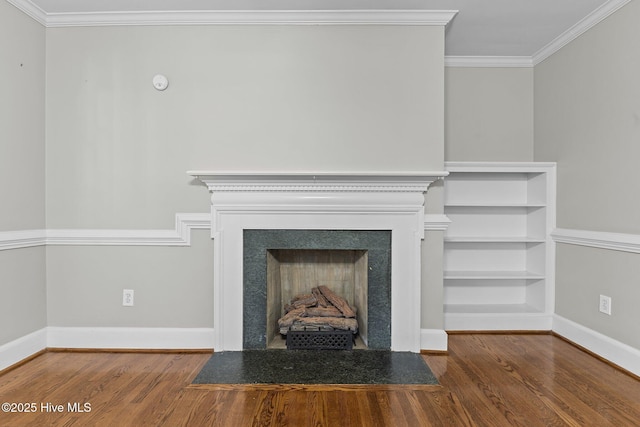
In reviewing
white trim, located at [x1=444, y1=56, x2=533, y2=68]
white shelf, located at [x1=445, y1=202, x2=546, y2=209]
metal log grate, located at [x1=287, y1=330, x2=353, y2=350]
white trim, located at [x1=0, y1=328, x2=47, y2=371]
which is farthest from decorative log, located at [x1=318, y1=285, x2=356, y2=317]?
white trim, located at [x1=444, y1=56, x2=533, y2=68]

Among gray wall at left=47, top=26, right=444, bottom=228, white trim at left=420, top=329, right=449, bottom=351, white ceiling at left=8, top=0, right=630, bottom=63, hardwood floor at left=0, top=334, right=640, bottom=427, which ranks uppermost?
white ceiling at left=8, top=0, right=630, bottom=63

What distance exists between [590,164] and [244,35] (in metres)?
2.56

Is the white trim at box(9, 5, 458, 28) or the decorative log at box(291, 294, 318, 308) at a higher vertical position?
the white trim at box(9, 5, 458, 28)

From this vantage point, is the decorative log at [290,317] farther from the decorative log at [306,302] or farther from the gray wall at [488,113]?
the gray wall at [488,113]

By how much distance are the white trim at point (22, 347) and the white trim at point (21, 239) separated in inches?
23.3

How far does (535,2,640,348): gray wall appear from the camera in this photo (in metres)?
2.49

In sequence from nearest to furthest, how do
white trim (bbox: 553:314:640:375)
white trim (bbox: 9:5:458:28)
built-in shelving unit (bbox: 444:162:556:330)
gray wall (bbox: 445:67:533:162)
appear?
white trim (bbox: 553:314:640:375), white trim (bbox: 9:5:458:28), built-in shelving unit (bbox: 444:162:556:330), gray wall (bbox: 445:67:533:162)

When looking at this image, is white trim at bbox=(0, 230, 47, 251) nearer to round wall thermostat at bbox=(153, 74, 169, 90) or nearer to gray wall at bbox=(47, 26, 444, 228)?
gray wall at bbox=(47, 26, 444, 228)

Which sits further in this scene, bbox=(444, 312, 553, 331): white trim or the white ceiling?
bbox=(444, 312, 553, 331): white trim

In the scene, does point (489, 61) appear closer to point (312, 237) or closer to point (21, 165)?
point (312, 237)

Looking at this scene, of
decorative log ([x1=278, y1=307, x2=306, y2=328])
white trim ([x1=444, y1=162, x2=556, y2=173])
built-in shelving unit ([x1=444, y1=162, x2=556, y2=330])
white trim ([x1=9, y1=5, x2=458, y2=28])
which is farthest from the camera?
built-in shelving unit ([x1=444, y1=162, x2=556, y2=330])

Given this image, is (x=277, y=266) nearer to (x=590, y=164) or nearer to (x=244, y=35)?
(x=244, y=35)

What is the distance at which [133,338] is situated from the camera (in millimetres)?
2812

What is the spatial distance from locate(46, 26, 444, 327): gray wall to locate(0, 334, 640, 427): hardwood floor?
42cm
